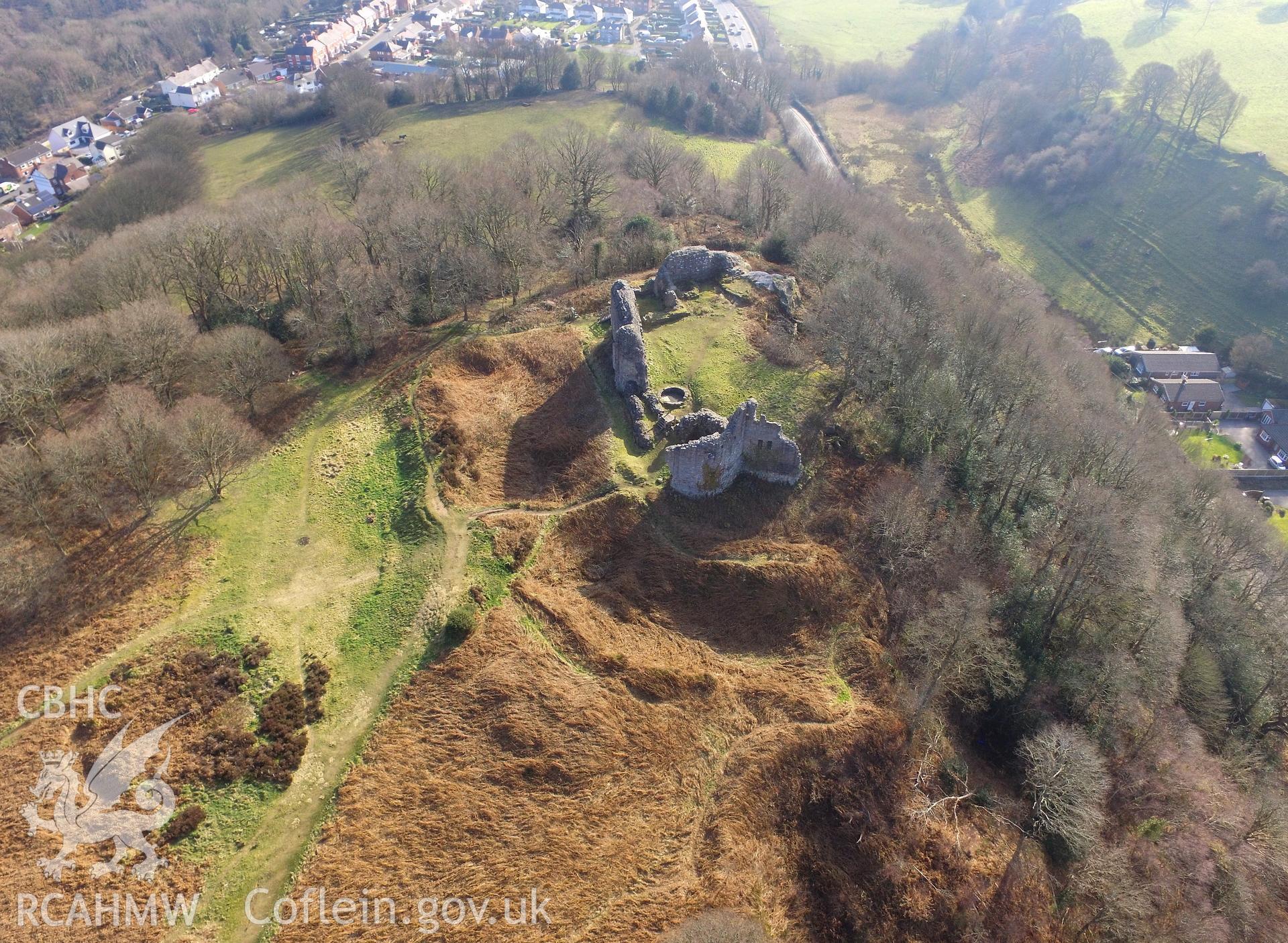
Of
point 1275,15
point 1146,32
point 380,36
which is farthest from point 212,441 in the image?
point 1275,15

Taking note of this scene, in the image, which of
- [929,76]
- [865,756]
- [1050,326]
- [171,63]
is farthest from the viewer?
[171,63]

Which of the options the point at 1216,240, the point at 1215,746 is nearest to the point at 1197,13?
the point at 1216,240

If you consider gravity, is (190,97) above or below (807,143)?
above

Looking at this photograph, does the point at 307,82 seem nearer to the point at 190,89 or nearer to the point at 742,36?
the point at 190,89

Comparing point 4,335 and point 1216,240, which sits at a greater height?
point 4,335

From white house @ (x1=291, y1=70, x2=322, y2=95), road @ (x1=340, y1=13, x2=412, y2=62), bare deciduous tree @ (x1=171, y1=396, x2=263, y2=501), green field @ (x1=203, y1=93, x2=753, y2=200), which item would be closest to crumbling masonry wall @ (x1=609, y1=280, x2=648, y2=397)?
bare deciduous tree @ (x1=171, y1=396, x2=263, y2=501)

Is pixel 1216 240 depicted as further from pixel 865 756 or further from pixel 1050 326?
pixel 865 756
